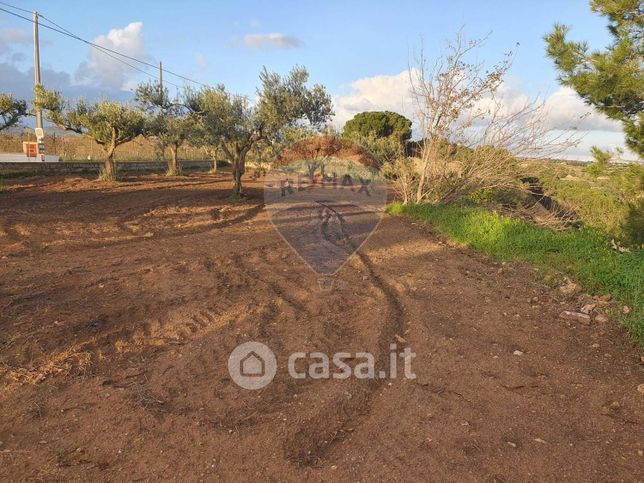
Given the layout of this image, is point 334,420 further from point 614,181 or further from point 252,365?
point 614,181

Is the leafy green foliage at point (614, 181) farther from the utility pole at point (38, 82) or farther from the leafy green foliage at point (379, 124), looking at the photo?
the leafy green foliage at point (379, 124)

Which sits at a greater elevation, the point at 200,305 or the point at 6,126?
the point at 6,126

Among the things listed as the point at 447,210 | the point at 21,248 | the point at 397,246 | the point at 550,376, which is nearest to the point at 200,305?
the point at 550,376

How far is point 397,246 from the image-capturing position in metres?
9.01

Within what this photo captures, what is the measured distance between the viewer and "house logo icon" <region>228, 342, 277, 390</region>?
3635 millimetres

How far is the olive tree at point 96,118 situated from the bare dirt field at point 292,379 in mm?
12196

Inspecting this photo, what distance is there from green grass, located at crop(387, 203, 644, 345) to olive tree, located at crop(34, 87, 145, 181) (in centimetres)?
1337

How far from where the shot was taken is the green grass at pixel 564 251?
18.4ft

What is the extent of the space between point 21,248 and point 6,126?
12.4 m

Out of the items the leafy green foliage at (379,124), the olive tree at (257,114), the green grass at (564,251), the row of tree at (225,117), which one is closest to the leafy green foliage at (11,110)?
the row of tree at (225,117)

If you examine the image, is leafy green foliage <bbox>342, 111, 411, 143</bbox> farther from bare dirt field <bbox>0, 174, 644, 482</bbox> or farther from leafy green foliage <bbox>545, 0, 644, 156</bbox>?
bare dirt field <bbox>0, 174, 644, 482</bbox>

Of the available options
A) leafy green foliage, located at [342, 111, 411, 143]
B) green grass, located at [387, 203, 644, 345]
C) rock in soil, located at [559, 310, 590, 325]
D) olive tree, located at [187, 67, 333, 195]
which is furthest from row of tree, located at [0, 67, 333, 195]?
leafy green foliage, located at [342, 111, 411, 143]

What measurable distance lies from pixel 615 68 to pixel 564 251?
4.31 meters

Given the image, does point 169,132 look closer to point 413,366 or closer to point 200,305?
point 200,305
